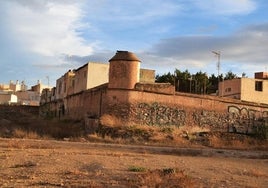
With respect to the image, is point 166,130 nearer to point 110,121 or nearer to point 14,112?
point 110,121

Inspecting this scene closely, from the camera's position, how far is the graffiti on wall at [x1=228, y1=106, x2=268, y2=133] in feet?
125

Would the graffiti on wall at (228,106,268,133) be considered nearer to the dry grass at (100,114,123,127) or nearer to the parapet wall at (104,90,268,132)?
the parapet wall at (104,90,268,132)

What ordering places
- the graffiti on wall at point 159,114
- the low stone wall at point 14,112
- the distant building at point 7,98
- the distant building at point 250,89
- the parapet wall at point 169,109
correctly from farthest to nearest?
the distant building at point 7,98, the low stone wall at point 14,112, the distant building at point 250,89, the graffiti on wall at point 159,114, the parapet wall at point 169,109

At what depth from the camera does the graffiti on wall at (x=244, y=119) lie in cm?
3812

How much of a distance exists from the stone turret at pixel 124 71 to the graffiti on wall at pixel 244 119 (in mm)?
10098

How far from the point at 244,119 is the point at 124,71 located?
41.5 ft

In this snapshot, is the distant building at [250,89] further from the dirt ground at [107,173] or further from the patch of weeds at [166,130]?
the dirt ground at [107,173]

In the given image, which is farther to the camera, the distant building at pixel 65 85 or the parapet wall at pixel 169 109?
the distant building at pixel 65 85

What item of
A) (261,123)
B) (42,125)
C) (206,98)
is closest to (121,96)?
(206,98)

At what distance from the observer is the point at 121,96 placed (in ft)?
109

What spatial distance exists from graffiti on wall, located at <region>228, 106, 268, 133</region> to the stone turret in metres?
10.1

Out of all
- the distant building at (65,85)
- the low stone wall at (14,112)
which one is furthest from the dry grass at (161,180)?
the low stone wall at (14,112)

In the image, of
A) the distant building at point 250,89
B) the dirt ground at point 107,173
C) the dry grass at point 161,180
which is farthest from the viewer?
the distant building at point 250,89

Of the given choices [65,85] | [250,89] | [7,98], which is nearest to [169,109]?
[250,89]
